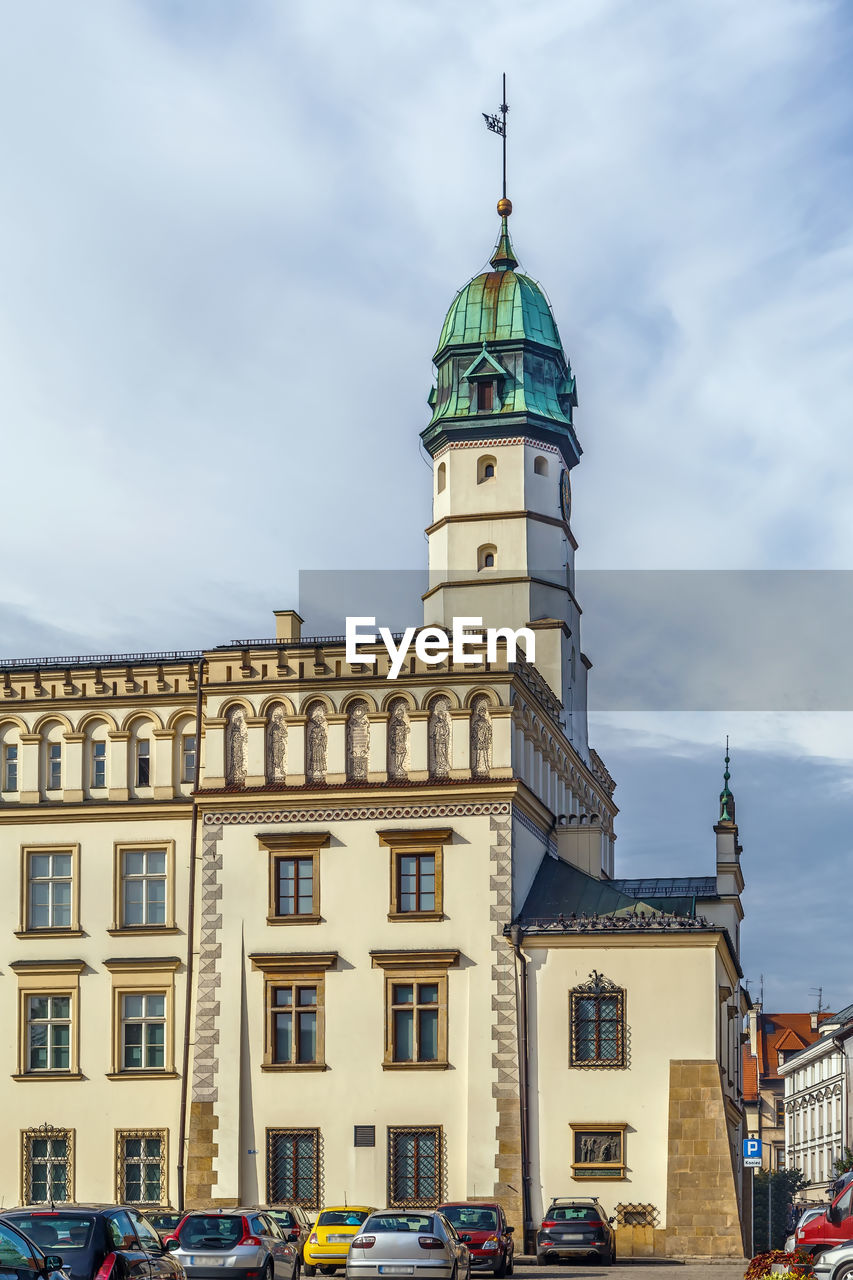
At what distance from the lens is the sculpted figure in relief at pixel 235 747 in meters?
53.7

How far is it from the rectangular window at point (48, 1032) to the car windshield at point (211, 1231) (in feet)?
75.9

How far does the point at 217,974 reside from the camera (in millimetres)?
52406

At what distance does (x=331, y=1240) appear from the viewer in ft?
129

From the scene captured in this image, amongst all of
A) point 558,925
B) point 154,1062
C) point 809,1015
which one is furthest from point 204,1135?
point 809,1015

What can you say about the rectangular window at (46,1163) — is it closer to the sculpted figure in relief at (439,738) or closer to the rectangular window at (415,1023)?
the rectangular window at (415,1023)

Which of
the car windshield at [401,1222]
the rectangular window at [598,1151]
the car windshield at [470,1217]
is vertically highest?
the car windshield at [401,1222]

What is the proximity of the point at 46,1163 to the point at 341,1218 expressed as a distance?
15659 millimetres

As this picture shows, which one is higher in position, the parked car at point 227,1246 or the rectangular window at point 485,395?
the rectangular window at point 485,395

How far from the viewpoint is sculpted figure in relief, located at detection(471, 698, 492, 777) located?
52.2 m

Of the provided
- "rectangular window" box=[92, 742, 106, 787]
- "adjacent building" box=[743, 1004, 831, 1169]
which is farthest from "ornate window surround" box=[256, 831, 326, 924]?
"adjacent building" box=[743, 1004, 831, 1169]

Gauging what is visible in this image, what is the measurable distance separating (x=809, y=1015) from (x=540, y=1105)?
431 ft

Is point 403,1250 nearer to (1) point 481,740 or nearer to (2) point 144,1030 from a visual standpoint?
(1) point 481,740

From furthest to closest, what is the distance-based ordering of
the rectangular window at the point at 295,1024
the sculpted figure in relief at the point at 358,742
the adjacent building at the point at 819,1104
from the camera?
the adjacent building at the point at 819,1104, the sculpted figure in relief at the point at 358,742, the rectangular window at the point at 295,1024

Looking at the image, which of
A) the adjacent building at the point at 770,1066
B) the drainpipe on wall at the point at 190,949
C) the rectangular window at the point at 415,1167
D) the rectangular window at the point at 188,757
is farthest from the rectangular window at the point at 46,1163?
the adjacent building at the point at 770,1066
